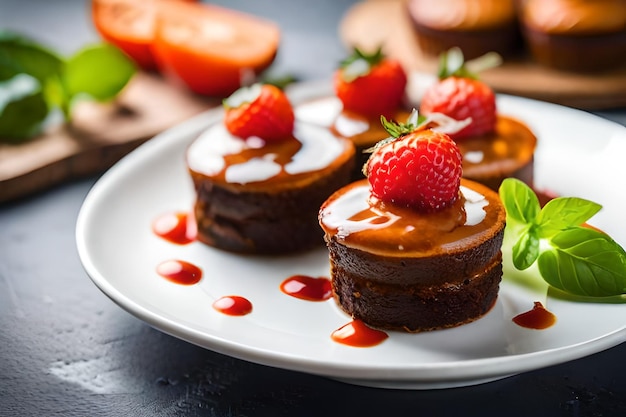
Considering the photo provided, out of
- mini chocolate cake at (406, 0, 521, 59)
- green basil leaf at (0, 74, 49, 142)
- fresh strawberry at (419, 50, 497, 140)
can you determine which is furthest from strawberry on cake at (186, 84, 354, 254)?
mini chocolate cake at (406, 0, 521, 59)

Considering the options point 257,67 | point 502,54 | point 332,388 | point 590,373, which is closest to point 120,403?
point 332,388

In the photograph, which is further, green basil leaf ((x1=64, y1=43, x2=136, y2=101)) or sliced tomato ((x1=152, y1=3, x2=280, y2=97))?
sliced tomato ((x1=152, y1=3, x2=280, y2=97))

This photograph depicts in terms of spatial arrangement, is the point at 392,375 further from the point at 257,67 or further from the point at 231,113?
the point at 257,67

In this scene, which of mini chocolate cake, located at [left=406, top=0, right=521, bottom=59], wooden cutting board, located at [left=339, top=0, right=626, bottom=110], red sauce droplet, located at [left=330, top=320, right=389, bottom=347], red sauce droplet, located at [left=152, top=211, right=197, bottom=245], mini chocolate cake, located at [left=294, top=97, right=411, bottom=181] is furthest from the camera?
mini chocolate cake, located at [left=406, top=0, right=521, bottom=59]

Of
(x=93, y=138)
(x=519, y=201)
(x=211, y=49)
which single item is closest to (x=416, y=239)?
(x=519, y=201)

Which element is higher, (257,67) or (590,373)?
(257,67)

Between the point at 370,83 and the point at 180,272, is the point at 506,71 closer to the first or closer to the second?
the point at 370,83

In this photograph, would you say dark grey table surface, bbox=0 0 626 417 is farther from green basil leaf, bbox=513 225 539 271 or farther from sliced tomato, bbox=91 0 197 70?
sliced tomato, bbox=91 0 197 70

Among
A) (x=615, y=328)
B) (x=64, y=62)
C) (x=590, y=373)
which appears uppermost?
(x=64, y=62)
